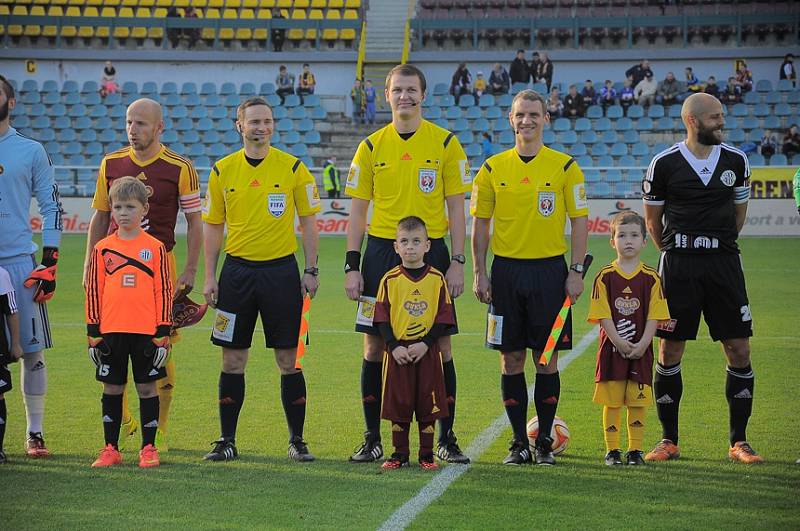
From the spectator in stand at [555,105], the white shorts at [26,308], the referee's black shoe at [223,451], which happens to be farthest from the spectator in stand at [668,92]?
the white shorts at [26,308]

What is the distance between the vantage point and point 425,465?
5965mm

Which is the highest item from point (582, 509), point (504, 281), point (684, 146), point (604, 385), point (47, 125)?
point (47, 125)

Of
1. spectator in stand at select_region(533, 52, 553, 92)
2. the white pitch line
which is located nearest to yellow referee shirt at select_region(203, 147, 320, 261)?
the white pitch line

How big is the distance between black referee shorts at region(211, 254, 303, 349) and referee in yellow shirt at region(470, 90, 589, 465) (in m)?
1.10

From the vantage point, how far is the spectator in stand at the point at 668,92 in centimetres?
2939

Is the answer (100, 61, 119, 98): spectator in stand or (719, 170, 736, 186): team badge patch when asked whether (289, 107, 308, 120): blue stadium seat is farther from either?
(719, 170, 736, 186): team badge patch

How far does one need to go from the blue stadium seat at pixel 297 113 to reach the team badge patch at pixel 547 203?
2497cm

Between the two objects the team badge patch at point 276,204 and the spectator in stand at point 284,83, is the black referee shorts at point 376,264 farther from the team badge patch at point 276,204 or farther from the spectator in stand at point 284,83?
the spectator in stand at point 284,83

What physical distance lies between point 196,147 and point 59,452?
78.0ft

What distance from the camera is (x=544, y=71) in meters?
29.8

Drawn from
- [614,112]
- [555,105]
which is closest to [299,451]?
[555,105]

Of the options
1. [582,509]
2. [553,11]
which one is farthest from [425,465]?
[553,11]

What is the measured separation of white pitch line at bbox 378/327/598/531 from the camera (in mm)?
4953

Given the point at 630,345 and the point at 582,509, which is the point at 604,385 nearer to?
the point at 630,345
